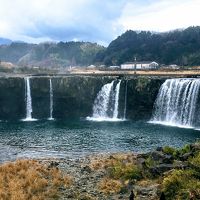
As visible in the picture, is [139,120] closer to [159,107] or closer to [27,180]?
[159,107]

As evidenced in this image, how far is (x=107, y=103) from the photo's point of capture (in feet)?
282

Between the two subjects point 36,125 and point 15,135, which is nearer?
point 15,135

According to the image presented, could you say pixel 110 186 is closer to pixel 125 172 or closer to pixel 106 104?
pixel 125 172

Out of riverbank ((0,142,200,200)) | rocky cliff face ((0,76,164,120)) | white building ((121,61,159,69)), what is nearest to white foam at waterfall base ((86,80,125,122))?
rocky cliff face ((0,76,164,120))

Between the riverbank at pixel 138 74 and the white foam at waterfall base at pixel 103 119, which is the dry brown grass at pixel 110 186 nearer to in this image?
the white foam at waterfall base at pixel 103 119

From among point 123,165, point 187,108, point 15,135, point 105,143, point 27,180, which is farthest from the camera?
point 187,108

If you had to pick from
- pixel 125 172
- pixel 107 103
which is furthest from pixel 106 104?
pixel 125 172

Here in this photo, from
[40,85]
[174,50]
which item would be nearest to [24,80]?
[40,85]

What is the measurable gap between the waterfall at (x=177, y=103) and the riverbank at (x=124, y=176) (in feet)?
105

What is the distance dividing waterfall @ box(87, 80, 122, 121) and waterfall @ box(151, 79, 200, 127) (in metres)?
8.87

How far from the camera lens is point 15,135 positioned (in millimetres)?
64812

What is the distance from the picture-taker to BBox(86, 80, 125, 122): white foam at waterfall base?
84931mm

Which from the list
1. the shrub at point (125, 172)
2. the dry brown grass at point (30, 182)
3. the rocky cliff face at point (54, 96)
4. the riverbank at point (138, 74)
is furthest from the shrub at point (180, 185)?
the rocky cliff face at point (54, 96)

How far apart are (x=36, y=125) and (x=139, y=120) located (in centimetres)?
1910
